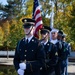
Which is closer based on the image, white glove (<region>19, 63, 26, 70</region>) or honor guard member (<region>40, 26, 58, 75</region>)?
white glove (<region>19, 63, 26, 70</region>)

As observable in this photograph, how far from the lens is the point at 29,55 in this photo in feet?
15.0

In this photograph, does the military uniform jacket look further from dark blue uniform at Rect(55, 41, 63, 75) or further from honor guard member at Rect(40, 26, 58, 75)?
dark blue uniform at Rect(55, 41, 63, 75)

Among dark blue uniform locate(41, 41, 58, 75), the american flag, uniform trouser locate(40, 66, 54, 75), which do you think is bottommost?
uniform trouser locate(40, 66, 54, 75)

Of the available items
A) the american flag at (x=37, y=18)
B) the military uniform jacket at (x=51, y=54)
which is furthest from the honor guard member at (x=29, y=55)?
the american flag at (x=37, y=18)

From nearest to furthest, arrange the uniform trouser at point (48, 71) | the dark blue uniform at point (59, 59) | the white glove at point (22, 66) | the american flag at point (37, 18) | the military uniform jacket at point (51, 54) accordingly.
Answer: the white glove at point (22, 66)
the military uniform jacket at point (51, 54)
the uniform trouser at point (48, 71)
the dark blue uniform at point (59, 59)
the american flag at point (37, 18)

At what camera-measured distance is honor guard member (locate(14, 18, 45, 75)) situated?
14.7 ft

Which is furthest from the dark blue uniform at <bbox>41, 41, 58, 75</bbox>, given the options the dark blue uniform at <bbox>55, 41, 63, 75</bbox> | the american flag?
the american flag

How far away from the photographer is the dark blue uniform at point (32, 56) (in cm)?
450

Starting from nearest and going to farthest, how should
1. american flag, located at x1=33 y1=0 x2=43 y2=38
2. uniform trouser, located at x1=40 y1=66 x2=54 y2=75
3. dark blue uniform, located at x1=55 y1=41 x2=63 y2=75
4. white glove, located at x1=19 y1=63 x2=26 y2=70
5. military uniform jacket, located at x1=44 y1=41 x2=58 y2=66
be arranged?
white glove, located at x1=19 y1=63 x2=26 y2=70, military uniform jacket, located at x1=44 y1=41 x2=58 y2=66, uniform trouser, located at x1=40 y1=66 x2=54 y2=75, dark blue uniform, located at x1=55 y1=41 x2=63 y2=75, american flag, located at x1=33 y1=0 x2=43 y2=38

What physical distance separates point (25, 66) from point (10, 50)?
26623 millimetres

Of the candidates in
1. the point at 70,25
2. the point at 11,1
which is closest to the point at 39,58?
the point at 70,25

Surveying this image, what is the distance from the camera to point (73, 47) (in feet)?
99.9

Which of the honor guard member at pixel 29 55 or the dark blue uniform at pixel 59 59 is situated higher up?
the honor guard member at pixel 29 55

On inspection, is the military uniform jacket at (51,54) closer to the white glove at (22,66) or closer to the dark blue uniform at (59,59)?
the white glove at (22,66)
